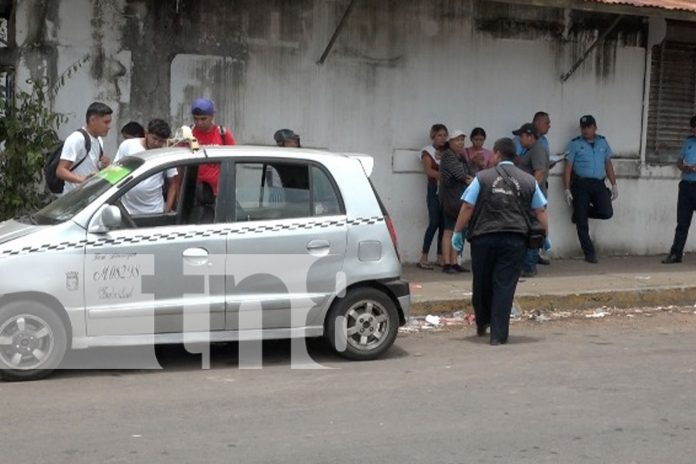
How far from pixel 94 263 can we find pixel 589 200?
7.39 metres

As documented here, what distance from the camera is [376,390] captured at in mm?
7410

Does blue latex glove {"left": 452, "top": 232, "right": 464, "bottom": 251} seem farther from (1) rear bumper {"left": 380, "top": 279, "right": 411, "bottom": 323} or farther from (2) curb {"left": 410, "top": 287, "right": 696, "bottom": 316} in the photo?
(2) curb {"left": 410, "top": 287, "right": 696, "bottom": 316}

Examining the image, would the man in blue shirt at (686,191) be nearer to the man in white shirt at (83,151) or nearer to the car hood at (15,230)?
the man in white shirt at (83,151)

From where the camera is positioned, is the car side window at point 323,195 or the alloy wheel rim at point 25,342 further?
the car side window at point 323,195

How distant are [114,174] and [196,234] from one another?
789 millimetres

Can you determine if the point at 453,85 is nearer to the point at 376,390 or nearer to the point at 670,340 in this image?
the point at 670,340

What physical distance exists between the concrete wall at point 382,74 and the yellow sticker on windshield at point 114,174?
113 inches

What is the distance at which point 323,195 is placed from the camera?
824 centimetres

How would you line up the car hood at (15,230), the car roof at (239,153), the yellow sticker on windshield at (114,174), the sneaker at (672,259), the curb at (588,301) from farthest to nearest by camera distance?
the sneaker at (672,259) < the curb at (588,301) < the car roof at (239,153) < the yellow sticker on windshield at (114,174) < the car hood at (15,230)

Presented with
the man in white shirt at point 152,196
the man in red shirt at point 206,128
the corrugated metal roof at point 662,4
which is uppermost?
the corrugated metal roof at point 662,4

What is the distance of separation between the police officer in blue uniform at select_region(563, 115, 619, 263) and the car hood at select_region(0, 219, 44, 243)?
24.3 ft

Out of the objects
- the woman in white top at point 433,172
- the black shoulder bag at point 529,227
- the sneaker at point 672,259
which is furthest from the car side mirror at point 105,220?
the sneaker at point 672,259

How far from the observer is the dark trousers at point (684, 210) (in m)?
13.1

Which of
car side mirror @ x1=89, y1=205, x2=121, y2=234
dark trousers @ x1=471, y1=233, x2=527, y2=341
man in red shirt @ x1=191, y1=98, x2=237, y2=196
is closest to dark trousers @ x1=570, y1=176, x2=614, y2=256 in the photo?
dark trousers @ x1=471, y1=233, x2=527, y2=341
